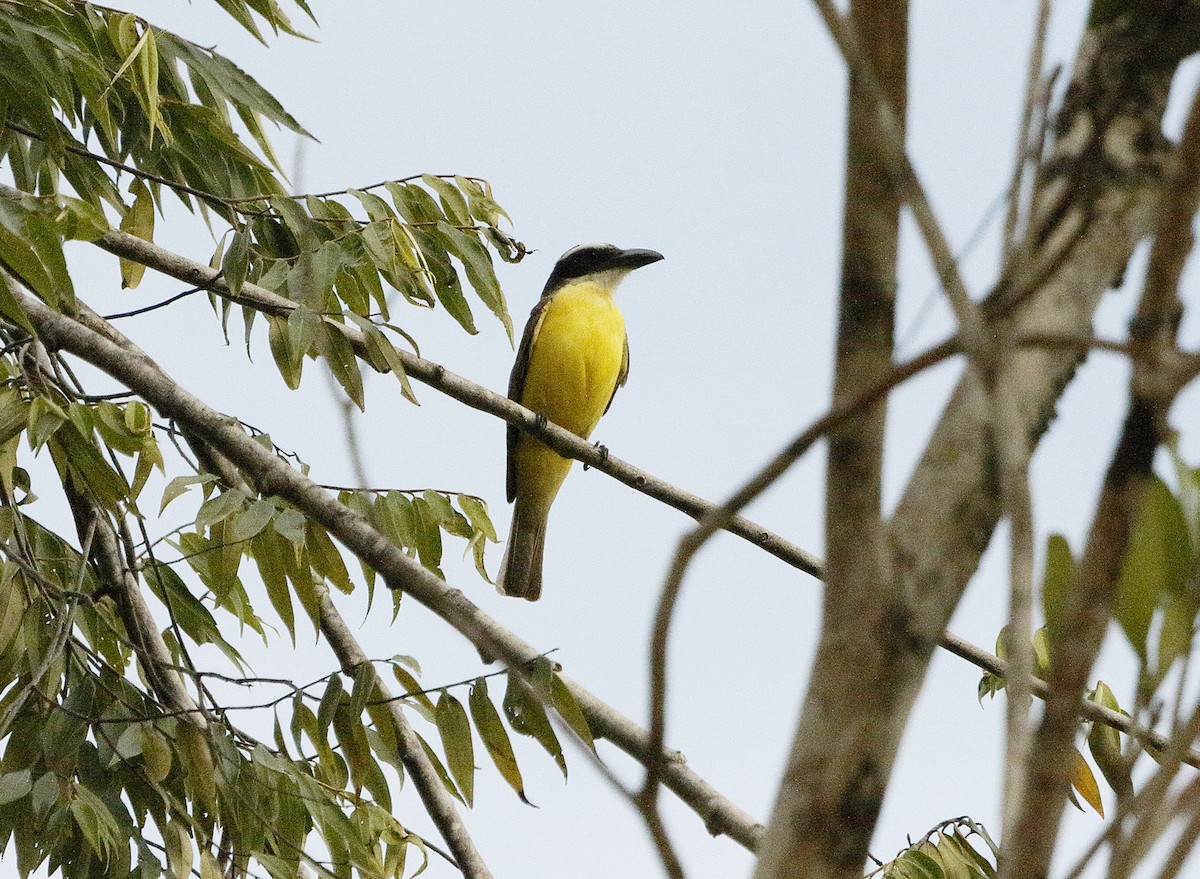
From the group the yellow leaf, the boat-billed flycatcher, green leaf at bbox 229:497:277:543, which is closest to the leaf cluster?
the yellow leaf

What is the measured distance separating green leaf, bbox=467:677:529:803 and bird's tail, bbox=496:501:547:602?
15.5ft

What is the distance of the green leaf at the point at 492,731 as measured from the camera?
10.3ft

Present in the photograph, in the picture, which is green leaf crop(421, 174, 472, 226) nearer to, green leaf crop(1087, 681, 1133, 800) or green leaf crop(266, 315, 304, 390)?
green leaf crop(266, 315, 304, 390)

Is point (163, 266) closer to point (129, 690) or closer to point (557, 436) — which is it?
point (129, 690)

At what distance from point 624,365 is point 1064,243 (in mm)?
7132

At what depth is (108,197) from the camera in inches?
158

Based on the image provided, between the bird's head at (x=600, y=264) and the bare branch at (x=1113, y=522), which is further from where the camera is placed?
the bird's head at (x=600, y=264)

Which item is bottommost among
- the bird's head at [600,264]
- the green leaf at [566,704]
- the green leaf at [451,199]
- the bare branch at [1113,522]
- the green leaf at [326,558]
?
the bare branch at [1113,522]

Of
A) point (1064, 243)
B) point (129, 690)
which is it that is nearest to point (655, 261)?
point (129, 690)

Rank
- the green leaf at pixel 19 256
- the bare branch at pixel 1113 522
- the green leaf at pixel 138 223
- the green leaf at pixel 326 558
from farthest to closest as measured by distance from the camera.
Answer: the green leaf at pixel 138 223, the green leaf at pixel 326 558, the green leaf at pixel 19 256, the bare branch at pixel 1113 522

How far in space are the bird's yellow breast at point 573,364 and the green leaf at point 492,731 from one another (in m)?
4.64

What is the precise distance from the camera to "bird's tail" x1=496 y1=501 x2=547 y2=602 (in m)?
7.94

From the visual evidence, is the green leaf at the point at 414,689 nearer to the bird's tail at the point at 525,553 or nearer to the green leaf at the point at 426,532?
the green leaf at the point at 426,532

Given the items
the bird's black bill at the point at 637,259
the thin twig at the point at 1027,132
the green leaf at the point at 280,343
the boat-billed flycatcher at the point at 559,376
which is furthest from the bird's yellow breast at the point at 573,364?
the thin twig at the point at 1027,132
